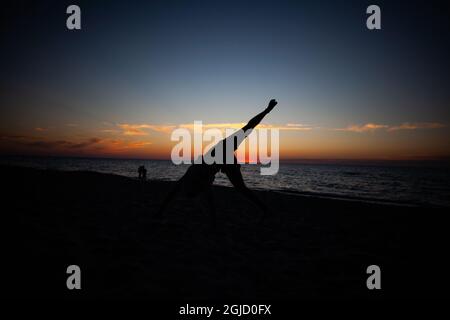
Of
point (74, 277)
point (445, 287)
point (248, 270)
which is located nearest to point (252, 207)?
point (248, 270)

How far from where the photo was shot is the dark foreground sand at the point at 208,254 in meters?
3.69

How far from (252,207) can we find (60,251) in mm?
7549

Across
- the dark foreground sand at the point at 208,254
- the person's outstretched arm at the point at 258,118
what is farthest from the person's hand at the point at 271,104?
the dark foreground sand at the point at 208,254

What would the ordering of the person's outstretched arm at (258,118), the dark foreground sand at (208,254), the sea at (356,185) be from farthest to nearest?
the sea at (356,185), the person's outstretched arm at (258,118), the dark foreground sand at (208,254)

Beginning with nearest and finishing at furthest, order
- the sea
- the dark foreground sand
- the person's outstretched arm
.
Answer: the dark foreground sand → the person's outstretched arm → the sea

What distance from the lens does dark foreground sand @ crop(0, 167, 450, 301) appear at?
145 inches

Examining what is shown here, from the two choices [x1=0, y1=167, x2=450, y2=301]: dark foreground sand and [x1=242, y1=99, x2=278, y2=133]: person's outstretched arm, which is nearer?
[x1=0, y1=167, x2=450, y2=301]: dark foreground sand

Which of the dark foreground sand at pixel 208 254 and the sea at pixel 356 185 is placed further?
the sea at pixel 356 185

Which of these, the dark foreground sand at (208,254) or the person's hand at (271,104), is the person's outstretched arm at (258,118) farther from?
the dark foreground sand at (208,254)

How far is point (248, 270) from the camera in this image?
4.37 meters

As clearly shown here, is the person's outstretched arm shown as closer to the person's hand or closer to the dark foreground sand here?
the person's hand

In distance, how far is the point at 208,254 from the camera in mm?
4992

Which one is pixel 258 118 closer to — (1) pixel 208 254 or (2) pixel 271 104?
(2) pixel 271 104

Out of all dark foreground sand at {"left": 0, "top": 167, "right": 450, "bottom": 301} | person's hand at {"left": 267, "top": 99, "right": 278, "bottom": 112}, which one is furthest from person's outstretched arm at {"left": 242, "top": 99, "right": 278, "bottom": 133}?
dark foreground sand at {"left": 0, "top": 167, "right": 450, "bottom": 301}
